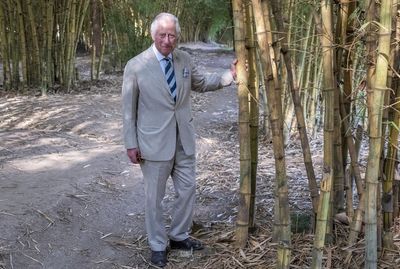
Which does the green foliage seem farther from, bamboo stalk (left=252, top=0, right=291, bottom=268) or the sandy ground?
bamboo stalk (left=252, top=0, right=291, bottom=268)

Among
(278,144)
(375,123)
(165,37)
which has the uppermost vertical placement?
(165,37)

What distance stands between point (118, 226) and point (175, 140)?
0.82 metres

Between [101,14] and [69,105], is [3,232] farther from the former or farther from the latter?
[101,14]

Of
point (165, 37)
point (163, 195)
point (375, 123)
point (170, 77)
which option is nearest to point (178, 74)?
point (170, 77)

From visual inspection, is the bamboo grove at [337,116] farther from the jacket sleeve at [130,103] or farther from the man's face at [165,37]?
the jacket sleeve at [130,103]

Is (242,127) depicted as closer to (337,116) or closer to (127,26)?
(337,116)

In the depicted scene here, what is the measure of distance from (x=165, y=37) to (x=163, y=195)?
753mm

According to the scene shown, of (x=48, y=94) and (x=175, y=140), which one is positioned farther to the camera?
(x=48, y=94)

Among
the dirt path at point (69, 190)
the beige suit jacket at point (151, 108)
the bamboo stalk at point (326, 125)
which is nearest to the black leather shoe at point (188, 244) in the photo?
the dirt path at point (69, 190)

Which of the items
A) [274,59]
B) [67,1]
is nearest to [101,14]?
[67,1]

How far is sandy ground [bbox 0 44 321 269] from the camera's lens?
2.64m

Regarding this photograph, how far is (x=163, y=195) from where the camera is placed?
2.55 metres

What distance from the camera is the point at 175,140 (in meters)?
Answer: 2.49

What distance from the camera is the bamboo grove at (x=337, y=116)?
5.53 feet
